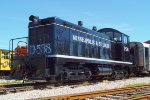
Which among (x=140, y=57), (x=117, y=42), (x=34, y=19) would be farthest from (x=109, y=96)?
(x=140, y=57)

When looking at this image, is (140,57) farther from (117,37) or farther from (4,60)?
(4,60)

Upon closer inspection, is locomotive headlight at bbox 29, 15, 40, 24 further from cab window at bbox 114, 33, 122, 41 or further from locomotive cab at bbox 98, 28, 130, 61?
cab window at bbox 114, 33, 122, 41

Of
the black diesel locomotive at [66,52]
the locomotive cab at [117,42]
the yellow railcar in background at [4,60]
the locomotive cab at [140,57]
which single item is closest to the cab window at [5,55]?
the yellow railcar in background at [4,60]

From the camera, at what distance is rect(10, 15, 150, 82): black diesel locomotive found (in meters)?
13.6

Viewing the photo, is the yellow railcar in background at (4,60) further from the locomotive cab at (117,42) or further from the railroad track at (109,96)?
the railroad track at (109,96)

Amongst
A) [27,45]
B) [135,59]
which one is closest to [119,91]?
[27,45]

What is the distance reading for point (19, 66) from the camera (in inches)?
541

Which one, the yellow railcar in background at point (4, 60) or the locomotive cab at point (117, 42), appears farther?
the yellow railcar in background at point (4, 60)

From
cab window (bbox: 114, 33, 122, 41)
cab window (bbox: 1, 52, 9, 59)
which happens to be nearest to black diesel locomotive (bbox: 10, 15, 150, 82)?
cab window (bbox: 114, 33, 122, 41)

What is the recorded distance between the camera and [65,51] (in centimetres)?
1482

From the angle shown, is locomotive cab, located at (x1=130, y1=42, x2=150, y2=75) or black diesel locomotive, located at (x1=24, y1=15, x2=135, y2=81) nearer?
black diesel locomotive, located at (x1=24, y1=15, x2=135, y2=81)

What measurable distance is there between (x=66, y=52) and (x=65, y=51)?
100mm

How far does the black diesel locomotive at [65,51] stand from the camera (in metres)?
13.6

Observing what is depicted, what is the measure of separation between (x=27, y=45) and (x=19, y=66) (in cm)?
163
